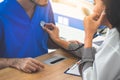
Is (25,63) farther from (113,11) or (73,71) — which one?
(113,11)

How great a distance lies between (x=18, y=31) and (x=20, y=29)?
19mm

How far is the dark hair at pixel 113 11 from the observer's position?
3.02 feet

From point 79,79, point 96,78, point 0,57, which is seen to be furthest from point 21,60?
point 96,78

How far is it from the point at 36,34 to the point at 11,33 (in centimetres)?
19

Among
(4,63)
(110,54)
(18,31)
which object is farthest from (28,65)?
(110,54)

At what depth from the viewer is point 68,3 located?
252 centimetres

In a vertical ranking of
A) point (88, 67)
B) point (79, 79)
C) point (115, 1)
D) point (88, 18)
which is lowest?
point (79, 79)

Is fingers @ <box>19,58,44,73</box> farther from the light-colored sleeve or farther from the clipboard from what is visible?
the light-colored sleeve

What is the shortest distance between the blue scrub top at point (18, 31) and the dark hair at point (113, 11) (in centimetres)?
77

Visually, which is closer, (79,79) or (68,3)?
(79,79)

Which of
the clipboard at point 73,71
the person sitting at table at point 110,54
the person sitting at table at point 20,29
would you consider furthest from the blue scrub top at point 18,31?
the person sitting at table at point 110,54

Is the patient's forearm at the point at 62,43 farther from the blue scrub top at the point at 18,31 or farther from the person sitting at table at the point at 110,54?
the person sitting at table at the point at 110,54

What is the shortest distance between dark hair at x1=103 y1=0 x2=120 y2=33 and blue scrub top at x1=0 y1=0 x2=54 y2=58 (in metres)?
0.77

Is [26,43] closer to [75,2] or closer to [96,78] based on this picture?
[96,78]
